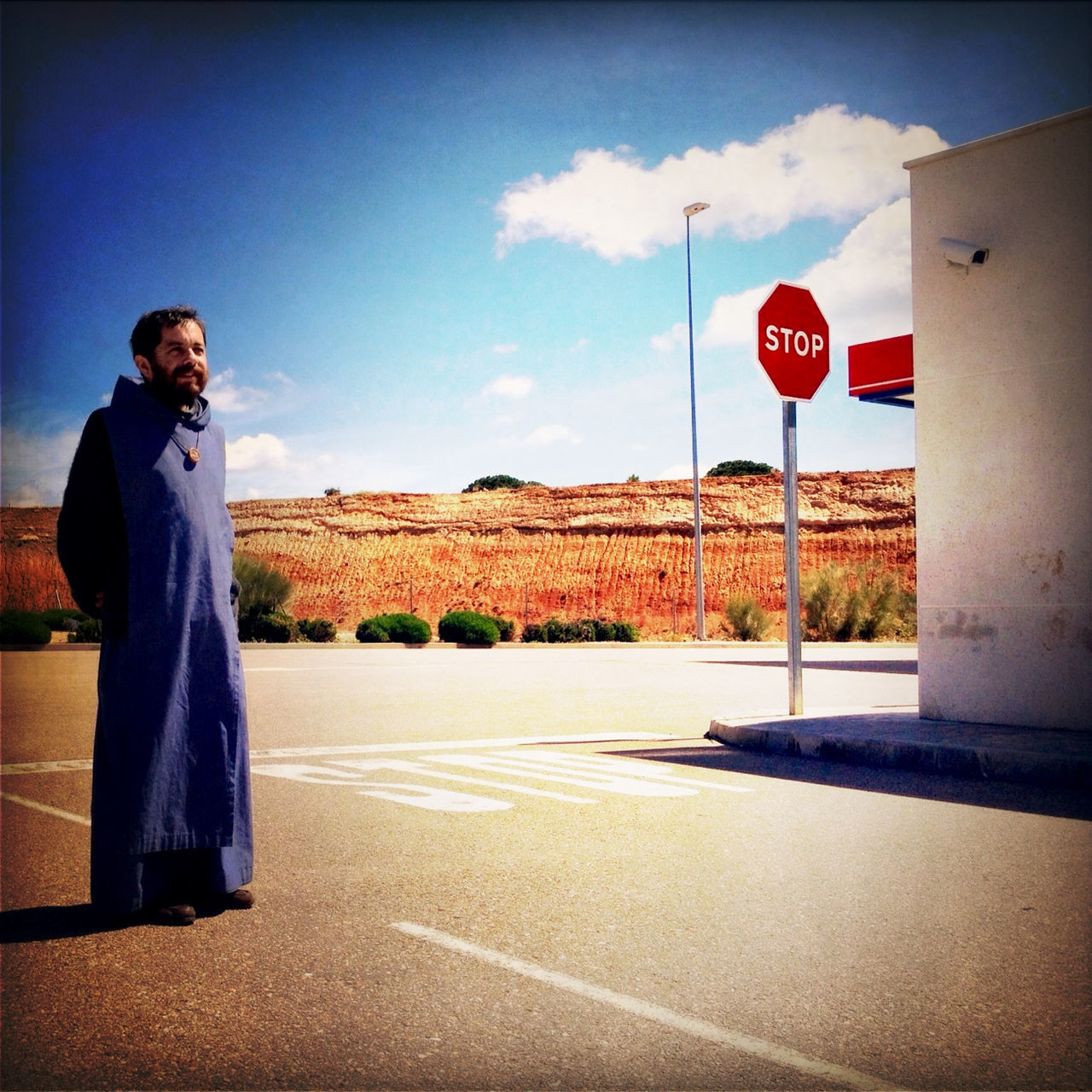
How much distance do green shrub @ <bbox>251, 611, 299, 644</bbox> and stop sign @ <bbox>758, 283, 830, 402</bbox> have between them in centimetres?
2792

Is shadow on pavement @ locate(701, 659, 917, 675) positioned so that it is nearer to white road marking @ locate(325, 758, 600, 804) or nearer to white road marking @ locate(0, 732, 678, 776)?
white road marking @ locate(0, 732, 678, 776)

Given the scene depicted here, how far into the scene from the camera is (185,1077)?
10.3 feet

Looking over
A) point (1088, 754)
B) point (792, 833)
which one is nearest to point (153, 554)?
point (792, 833)

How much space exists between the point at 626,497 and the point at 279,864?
224ft

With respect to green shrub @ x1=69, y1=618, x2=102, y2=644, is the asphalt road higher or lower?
lower

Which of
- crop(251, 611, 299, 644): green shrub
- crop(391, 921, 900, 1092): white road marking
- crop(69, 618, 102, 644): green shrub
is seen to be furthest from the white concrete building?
crop(251, 611, 299, 644): green shrub

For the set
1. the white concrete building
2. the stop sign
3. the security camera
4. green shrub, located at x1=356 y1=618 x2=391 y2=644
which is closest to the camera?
the white concrete building

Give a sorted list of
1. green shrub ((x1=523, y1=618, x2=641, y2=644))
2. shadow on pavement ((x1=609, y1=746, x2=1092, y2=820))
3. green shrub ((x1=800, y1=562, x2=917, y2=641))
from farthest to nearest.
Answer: green shrub ((x1=523, y1=618, x2=641, y2=644)) < green shrub ((x1=800, y1=562, x2=917, y2=641)) < shadow on pavement ((x1=609, y1=746, x2=1092, y2=820))

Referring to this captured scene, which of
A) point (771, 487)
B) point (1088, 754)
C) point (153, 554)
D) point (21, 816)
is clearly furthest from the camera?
point (771, 487)

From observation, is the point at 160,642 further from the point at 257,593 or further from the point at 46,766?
the point at 257,593

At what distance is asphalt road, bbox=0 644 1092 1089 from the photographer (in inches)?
129

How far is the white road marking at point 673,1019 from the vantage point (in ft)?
10.4

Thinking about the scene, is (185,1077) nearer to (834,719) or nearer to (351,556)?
(834,719)

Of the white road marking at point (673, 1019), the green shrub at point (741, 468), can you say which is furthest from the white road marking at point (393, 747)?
the green shrub at point (741, 468)
